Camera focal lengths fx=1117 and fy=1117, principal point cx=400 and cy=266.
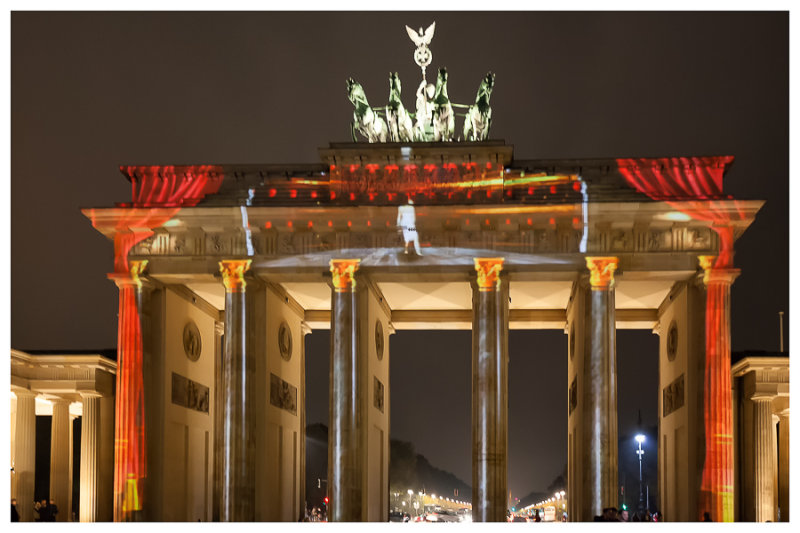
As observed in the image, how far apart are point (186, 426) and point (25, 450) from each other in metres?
8.29

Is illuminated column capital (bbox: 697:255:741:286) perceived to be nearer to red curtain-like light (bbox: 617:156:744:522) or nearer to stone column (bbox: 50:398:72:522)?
red curtain-like light (bbox: 617:156:744:522)

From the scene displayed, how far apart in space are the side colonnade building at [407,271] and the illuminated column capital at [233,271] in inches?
2.3

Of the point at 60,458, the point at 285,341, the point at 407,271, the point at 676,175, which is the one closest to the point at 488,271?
the point at 407,271

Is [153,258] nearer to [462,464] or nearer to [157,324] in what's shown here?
[157,324]

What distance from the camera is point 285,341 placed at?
5366cm

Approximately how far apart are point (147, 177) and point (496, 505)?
20108 mm

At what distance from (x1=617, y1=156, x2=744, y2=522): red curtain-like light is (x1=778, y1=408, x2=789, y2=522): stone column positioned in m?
8.86

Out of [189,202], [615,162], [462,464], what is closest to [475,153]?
[615,162]

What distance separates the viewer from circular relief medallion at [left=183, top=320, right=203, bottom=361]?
51188 mm

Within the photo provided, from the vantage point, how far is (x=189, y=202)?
47.5 metres

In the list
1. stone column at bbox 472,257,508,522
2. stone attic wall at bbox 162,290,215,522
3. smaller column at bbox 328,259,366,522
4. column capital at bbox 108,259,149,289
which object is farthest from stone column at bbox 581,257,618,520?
column capital at bbox 108,259,149,289

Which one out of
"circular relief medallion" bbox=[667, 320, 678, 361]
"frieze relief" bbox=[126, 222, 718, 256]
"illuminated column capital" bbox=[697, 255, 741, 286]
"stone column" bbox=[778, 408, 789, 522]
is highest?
"frieze relief" bbox=[126, 222, 718, 256]

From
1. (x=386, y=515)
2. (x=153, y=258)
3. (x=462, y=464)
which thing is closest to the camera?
(x=153, y=258)

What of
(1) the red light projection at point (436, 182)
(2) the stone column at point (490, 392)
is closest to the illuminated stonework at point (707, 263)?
(1) the red light projection at point (436, 182)
